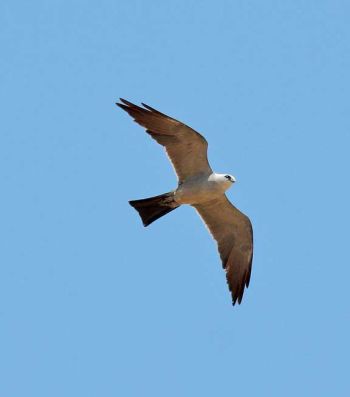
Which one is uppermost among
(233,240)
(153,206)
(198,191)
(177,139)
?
(177,139)

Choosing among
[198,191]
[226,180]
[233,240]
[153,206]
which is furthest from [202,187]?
[233,240]

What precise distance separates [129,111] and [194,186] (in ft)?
6.83

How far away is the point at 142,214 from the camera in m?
21.7

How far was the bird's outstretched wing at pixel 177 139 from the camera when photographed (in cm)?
2103

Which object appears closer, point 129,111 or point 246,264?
point 129,111

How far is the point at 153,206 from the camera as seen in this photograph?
21.8 metres

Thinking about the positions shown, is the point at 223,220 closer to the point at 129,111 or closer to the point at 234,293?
the point at 234,293

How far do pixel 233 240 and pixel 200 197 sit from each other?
164 cm

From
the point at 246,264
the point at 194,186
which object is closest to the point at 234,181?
the point at 194,186

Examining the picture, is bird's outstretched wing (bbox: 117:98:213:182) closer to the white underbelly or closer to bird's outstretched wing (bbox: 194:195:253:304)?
the white underbelly

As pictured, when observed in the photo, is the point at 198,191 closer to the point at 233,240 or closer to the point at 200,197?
the point at 200,197

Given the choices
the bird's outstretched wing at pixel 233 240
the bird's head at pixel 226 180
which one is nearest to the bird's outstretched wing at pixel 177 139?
the bird's head at pixel 226 180

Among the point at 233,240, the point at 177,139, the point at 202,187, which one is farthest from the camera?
the point at 233,240

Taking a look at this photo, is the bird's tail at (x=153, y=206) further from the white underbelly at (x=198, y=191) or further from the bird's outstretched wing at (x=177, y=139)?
the bird's outstretched wing at (x=177, y=139)
